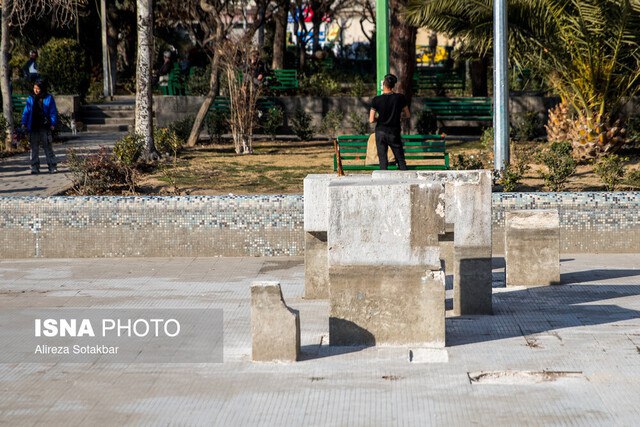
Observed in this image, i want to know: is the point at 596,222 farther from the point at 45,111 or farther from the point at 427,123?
the point at 427,123

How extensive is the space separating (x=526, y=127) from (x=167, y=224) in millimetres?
11724

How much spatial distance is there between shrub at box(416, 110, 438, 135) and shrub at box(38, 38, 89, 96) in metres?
9.17

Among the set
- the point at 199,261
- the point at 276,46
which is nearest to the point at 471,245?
the point at 199,261

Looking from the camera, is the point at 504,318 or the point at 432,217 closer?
the point at 432,217

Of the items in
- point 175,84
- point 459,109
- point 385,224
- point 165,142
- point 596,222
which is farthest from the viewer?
point 175,84

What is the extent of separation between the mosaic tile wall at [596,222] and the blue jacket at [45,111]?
343 inches

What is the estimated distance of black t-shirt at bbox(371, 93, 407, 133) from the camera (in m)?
14.5

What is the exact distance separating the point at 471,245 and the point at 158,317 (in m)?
2.71

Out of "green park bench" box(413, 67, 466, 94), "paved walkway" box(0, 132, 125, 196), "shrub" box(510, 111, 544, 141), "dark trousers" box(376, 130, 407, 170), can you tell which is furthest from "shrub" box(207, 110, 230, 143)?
"dark trousers" box(376, 130, 407, 170)

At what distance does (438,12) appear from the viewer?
1814 centimetres

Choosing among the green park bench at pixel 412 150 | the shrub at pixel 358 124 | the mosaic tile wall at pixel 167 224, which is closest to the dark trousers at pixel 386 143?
the green park bench at pixel 412 150

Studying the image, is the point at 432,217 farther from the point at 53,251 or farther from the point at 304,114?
the point at 304,114

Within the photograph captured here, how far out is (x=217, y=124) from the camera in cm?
2289
